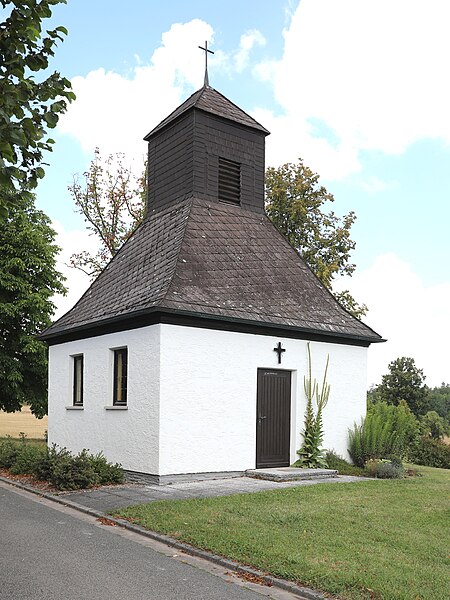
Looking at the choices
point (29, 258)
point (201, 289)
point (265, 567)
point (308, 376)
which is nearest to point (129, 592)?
point (265, 567)

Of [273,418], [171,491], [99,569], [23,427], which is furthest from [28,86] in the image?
[23,427]

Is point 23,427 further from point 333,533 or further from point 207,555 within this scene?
point 207,555

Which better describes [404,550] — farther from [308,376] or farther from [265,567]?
[308,376]

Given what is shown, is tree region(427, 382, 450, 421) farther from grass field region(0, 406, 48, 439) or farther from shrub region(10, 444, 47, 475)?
shrub region(10, 444, 47, 475)

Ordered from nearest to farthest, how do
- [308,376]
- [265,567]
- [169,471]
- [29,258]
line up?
[265,567]
[169,471]
[308,376]
[29,258]

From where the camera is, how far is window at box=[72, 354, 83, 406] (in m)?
18.2

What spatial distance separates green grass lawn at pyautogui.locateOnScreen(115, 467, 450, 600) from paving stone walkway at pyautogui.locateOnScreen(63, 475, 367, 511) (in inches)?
29.4

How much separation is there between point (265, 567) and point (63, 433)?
1238cm

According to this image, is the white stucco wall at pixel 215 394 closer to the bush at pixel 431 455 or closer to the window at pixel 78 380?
the window at pixel 78 380

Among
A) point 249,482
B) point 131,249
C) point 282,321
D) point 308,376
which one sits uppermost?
point 131,249

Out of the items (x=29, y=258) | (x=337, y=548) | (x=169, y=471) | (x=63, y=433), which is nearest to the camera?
(x=337, y=548)

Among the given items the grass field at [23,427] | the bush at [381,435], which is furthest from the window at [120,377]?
the grass field at [23,427]

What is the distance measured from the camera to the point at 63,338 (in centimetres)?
1881

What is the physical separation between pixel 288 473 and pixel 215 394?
233cm
